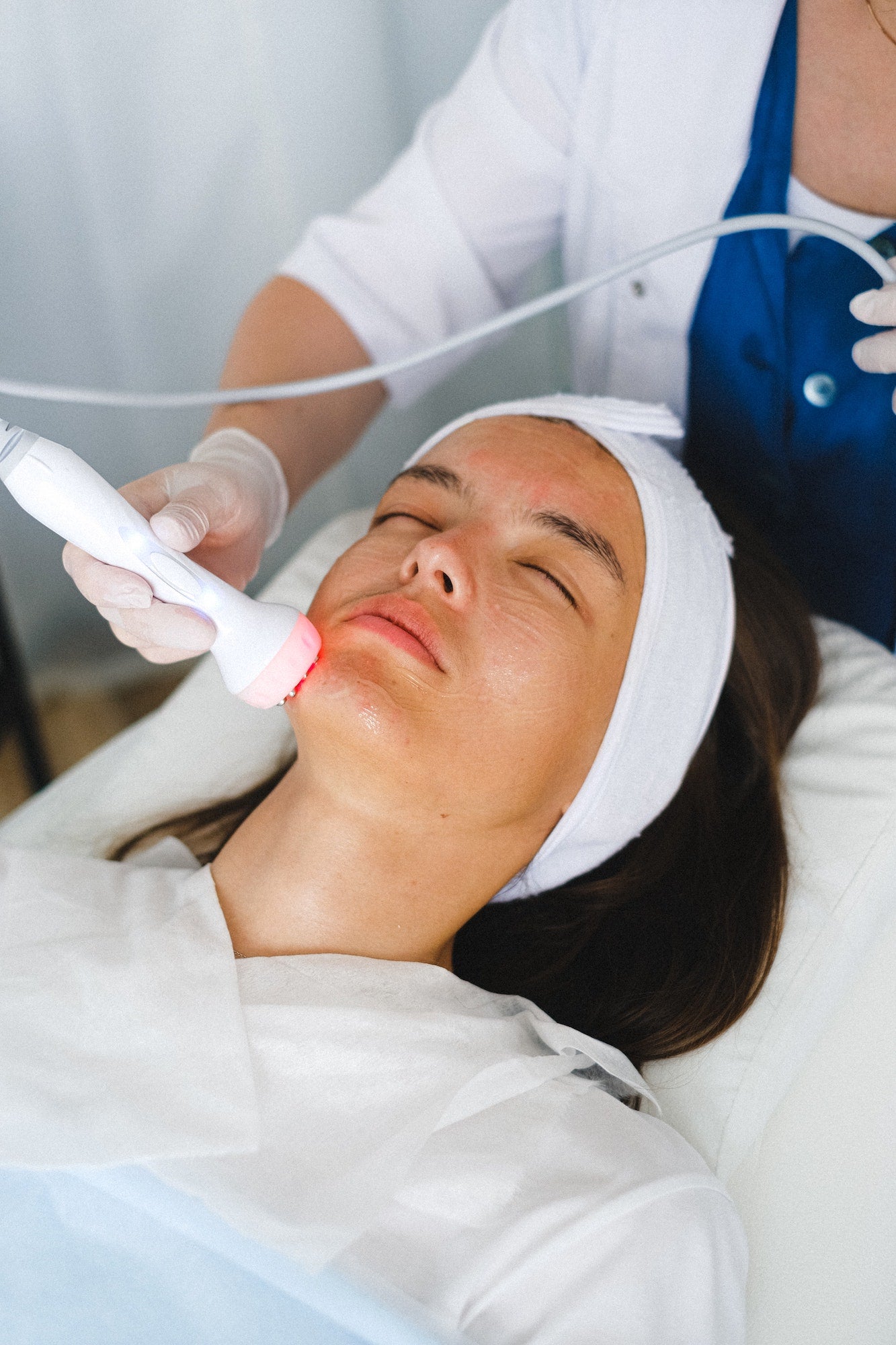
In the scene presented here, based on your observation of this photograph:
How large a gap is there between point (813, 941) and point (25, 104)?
1.74 meters

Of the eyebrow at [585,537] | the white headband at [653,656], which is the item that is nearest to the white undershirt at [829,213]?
the white headband at [653,656]

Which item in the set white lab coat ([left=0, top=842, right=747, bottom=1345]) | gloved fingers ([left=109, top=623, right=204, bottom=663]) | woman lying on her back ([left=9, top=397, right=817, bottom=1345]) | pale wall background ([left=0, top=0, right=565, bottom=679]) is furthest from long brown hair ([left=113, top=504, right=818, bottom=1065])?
pale wall background ([left=0, top=0, right=565, bottom=679])

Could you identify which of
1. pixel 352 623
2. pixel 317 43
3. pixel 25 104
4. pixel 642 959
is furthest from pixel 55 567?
pixel 642 959

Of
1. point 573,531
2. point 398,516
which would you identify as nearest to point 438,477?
point 398,516

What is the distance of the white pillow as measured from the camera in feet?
3.71

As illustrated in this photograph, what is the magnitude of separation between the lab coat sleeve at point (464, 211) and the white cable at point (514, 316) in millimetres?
226

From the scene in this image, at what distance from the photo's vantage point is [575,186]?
1.38m

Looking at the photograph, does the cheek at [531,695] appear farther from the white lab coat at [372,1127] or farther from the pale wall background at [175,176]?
the pale wall background at [175,176]

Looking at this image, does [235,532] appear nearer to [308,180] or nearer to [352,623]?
[352,623]

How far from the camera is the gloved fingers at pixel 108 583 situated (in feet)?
2.93

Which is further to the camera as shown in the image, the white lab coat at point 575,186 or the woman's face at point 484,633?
the white lab coat at point 575,186

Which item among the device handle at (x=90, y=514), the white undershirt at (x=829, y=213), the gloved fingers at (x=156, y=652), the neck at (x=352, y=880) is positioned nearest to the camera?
the device handle at (x=90, y=514)

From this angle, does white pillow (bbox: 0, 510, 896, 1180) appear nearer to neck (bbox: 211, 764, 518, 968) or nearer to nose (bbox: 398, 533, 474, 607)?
neck (bbox: 211, 764, 518, 968)

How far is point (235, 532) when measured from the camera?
1.18 metres
